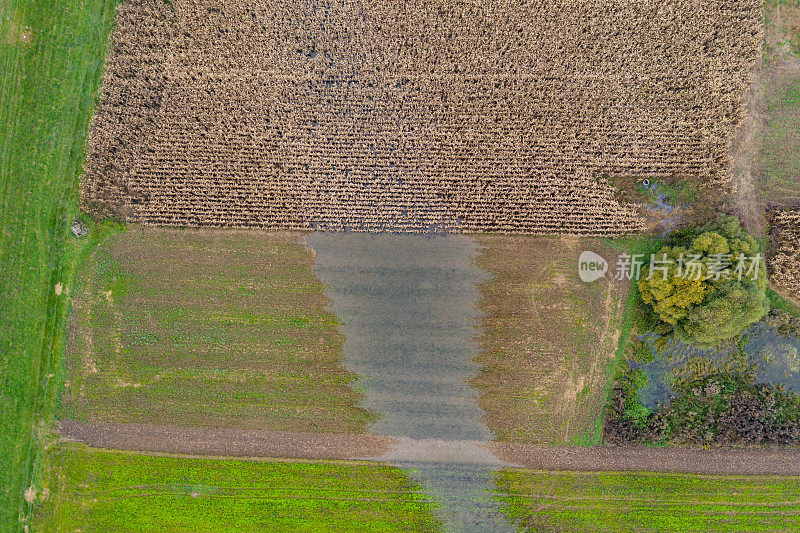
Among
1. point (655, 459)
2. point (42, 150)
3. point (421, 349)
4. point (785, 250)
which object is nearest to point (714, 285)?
point (785, 250)

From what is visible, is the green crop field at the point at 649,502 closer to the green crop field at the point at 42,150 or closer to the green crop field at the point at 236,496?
the green crop field at the point at 236,496

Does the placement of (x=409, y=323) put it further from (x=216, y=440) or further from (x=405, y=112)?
(x=216, y=440)

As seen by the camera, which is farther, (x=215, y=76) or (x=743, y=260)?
(x=215, y=76)

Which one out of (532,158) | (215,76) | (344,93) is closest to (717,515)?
(532,158)

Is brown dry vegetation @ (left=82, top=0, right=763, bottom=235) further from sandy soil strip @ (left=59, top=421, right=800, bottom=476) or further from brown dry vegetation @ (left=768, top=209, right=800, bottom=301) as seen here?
sandy soil strip @ (left=59, top=421, right=800, bottom=476)

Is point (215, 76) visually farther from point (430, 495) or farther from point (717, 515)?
point (717, 515)

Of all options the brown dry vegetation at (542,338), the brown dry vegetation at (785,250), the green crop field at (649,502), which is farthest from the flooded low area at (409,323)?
the brown dry vegetation at (785,250)
